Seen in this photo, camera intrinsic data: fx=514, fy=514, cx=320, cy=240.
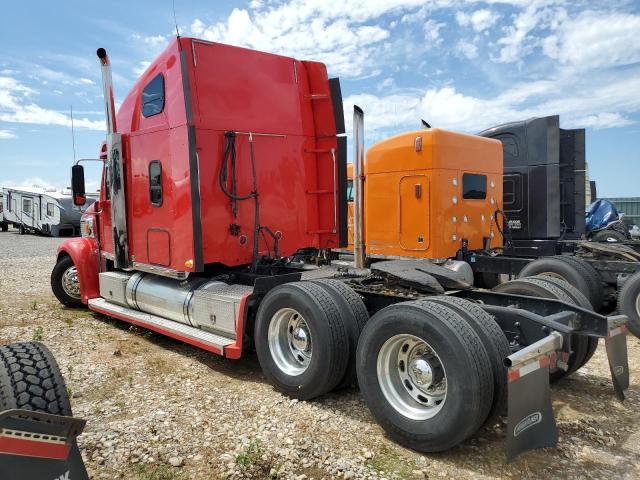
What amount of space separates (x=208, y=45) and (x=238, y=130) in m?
0.94

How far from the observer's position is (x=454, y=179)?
779 centimetres

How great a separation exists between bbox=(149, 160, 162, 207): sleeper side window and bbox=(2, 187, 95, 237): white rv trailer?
2041 cm

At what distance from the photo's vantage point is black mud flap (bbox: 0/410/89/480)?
1796 mm

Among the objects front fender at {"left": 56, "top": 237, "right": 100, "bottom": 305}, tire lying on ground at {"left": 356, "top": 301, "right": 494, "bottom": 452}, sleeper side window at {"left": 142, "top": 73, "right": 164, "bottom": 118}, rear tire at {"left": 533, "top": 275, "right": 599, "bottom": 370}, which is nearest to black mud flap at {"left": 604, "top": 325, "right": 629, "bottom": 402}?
rear tire at {"left": 533, "top": 275, "right": 599, "bottom": 370}

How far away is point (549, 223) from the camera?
29.7ft

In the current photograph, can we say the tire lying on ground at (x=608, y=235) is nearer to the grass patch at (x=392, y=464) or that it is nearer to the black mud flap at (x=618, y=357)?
the black mud flap at (x=618, y=357)

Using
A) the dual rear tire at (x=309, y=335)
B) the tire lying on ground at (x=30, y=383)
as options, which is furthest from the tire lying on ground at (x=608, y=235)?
the tire lying on ground at (x=30, y=383)

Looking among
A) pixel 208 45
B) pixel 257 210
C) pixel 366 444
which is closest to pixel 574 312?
pixel 366 444

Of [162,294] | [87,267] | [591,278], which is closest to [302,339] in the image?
[162,294]

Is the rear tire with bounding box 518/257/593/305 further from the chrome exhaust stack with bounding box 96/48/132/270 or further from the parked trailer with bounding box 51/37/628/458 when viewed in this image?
the chrome exhaust stack with bounding box 96/48/132/270

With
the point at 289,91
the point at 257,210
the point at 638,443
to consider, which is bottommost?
the point at 638,443

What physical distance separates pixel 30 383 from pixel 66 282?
6.37 metres

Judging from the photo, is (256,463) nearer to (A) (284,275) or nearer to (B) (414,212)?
(A) (284,275)

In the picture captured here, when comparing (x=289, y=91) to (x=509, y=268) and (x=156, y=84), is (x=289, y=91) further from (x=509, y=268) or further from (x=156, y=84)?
(x=509, y=268)
